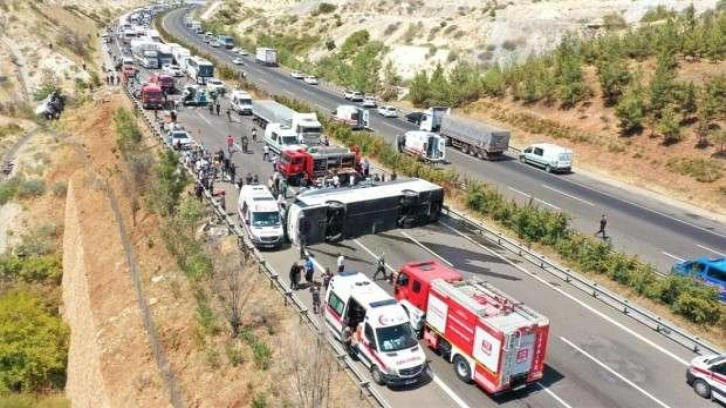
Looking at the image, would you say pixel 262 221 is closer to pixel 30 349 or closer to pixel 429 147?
pixel 30 349

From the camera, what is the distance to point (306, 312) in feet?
Answer: 75.3

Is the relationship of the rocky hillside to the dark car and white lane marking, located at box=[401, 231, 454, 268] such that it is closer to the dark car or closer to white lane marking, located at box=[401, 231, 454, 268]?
the dark car

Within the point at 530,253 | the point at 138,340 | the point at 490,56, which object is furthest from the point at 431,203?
the point at 490,56

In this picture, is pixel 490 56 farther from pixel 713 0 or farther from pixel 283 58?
pixel 283 58

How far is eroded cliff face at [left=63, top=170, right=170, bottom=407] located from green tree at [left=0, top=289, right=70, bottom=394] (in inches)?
27.6

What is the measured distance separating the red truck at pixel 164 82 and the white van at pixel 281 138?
23.1 metres

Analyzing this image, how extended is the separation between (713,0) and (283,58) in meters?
68.2

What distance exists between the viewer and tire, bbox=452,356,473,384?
20.3 m

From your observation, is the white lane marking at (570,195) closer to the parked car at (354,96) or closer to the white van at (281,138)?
the white van at (281,138)

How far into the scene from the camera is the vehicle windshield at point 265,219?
30.6 meters

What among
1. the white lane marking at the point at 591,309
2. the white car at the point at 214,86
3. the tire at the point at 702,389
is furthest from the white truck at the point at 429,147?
the tire at the point at 702,389

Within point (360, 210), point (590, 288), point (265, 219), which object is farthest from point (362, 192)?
point (590, 288)

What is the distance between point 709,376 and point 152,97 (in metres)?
53.0

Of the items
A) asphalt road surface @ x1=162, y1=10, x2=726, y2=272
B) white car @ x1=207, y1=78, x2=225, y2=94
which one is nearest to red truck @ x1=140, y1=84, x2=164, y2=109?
white car @ x1=207, y1=78, x2=225, y2=94
